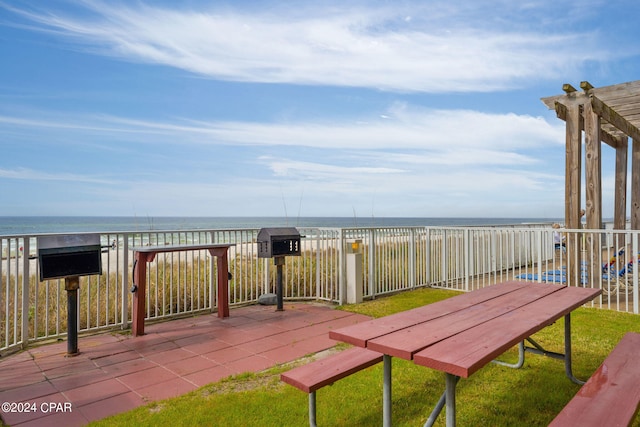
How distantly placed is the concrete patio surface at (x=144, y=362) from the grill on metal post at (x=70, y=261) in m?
0.40

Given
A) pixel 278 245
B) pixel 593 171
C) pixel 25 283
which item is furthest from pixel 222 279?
pixel 593 171

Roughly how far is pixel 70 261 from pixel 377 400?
3045 mm

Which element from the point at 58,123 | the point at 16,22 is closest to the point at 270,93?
the point at 16,22

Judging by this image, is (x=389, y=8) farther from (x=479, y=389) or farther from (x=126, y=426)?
(x=126, y=426)

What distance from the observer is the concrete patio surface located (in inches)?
105

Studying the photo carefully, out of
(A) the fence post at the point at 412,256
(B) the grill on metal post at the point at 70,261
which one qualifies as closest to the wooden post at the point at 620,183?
(A) the fence post at the point at 412,256

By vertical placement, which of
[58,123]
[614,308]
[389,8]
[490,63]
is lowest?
[614,308]

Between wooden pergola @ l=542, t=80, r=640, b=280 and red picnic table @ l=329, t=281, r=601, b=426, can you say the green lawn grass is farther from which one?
wooden pergola @ l=542, t=80, r=640, b=280

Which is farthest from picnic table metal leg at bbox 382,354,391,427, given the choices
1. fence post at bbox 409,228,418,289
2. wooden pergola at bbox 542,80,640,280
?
wooden pergola at bbox 542,80,640,280

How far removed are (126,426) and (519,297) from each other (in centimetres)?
262

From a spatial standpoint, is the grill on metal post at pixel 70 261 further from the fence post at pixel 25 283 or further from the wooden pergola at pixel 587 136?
the wooden pergola at pixel 587 136

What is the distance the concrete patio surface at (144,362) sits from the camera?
8.76ft

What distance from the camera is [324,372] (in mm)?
2062

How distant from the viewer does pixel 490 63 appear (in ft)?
28.3
